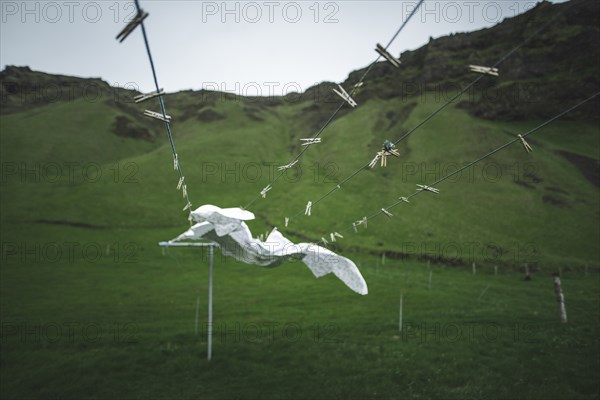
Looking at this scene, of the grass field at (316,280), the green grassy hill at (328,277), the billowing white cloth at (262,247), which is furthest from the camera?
the green grassy hill at (328,277)

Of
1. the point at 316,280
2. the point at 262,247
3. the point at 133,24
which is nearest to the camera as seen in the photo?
the point at 133,24

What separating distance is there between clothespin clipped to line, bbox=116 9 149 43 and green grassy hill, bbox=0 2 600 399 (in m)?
11.1

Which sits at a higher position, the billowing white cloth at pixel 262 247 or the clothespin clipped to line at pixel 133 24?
the clothespin clipped to line at pixel 133 24

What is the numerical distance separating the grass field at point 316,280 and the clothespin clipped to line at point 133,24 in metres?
11.1

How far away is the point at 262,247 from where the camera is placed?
310 inches

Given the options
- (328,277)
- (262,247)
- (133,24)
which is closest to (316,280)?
(328,277)

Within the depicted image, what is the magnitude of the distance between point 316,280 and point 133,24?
31.7 meters

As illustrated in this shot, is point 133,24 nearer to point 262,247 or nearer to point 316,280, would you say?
point 262,247

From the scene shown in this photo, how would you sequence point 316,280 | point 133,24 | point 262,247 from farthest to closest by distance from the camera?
point 316,280
point 262,247
point 133,24

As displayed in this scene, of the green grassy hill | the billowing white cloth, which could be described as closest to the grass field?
the green grassy hill

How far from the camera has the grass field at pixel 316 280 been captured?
12.4 metres

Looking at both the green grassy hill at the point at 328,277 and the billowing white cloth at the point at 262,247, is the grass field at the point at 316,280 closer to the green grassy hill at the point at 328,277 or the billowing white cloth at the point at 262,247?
the green grassy hill at the point at 328,277

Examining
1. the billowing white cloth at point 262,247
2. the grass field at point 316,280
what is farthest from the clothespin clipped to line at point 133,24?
the grass field at point 316,280

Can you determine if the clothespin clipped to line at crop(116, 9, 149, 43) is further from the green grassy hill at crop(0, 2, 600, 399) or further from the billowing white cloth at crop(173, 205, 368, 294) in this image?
the green grassy hill at crop(0, 2, 600, 399)
